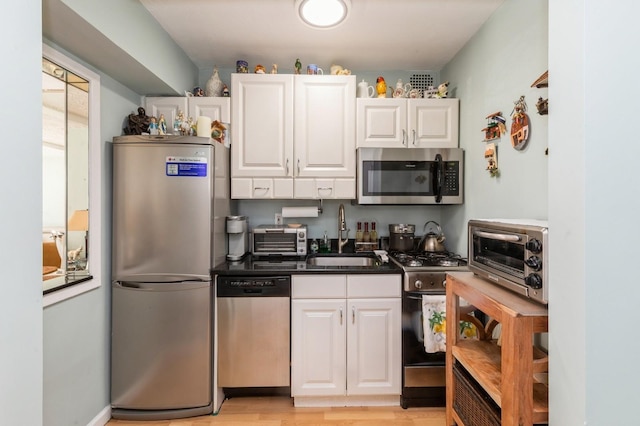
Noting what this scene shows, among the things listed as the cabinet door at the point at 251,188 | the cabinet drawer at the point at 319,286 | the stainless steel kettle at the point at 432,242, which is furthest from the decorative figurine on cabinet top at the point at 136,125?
the stainless steel kettle at the point at 432,242

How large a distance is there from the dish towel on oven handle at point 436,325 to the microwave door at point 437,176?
81cm

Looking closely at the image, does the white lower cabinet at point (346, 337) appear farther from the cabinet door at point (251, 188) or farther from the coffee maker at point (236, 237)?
the cabinet door at point (251, 188)

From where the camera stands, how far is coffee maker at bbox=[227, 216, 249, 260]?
2.23 metres

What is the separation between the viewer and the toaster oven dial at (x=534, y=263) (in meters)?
1.00

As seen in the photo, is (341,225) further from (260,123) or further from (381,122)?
(260,123)

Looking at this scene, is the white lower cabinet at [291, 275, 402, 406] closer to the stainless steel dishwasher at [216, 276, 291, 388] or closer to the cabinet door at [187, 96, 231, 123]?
the stainless steel dishwasher at [216, 276, 291, 388]

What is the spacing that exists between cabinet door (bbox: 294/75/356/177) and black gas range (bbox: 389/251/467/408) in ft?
3.02

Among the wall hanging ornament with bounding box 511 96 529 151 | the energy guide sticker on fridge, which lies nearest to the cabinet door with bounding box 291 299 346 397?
the energy guide sticker on fridge

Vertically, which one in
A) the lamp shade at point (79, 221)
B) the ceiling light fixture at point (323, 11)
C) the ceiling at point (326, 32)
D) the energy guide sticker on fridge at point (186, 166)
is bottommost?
the lamp shade at point (79, 221)

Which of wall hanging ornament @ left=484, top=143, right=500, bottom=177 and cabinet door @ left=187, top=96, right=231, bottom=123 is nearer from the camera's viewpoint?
wall hanging ornament @ left=484, top=143, right=500, bottom=177

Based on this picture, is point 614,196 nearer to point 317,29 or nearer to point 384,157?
point 384,157

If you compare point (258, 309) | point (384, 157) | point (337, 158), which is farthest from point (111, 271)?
point (384, 157)

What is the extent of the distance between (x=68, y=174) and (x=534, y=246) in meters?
2.24

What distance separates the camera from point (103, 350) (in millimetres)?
1853
